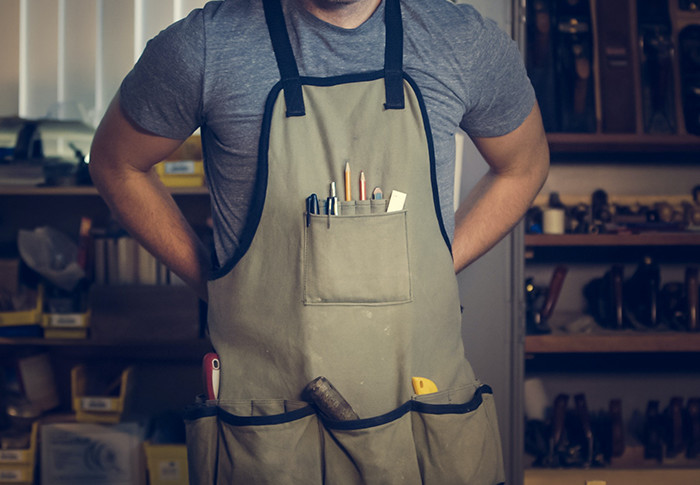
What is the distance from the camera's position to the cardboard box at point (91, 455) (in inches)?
88.4

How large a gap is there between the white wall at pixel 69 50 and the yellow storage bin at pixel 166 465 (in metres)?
1.34

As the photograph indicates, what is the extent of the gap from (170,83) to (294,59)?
19 centimetres

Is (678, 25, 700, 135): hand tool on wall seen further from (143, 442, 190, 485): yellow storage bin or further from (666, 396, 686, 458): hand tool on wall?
(143, 442, 190, 485): yellow storage bin

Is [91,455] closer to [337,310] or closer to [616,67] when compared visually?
[337,310]

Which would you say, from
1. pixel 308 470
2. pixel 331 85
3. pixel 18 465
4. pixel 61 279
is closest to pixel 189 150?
pixel 61 279

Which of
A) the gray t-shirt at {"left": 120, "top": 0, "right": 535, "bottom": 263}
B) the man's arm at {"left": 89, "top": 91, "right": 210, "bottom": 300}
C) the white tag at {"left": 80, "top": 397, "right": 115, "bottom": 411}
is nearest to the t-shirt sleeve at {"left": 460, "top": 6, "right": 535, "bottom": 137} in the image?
the gray t-shirt at {"left": 120, "top": 0, "right": 535, "bottom": 263}

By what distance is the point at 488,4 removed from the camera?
1.85 m

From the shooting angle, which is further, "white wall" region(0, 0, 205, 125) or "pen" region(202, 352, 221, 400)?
"white wall" region(0, 0, 205, 125)

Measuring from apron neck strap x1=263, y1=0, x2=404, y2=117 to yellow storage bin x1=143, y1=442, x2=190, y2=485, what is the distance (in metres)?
1.67

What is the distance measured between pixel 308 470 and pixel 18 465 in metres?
1.87

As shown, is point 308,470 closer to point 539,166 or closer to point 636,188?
point 539,166

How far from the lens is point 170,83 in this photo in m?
0.94

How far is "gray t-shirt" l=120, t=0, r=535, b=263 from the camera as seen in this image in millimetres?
923

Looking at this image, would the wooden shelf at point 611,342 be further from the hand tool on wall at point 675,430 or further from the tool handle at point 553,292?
the hand tool on wall at point 675,430
